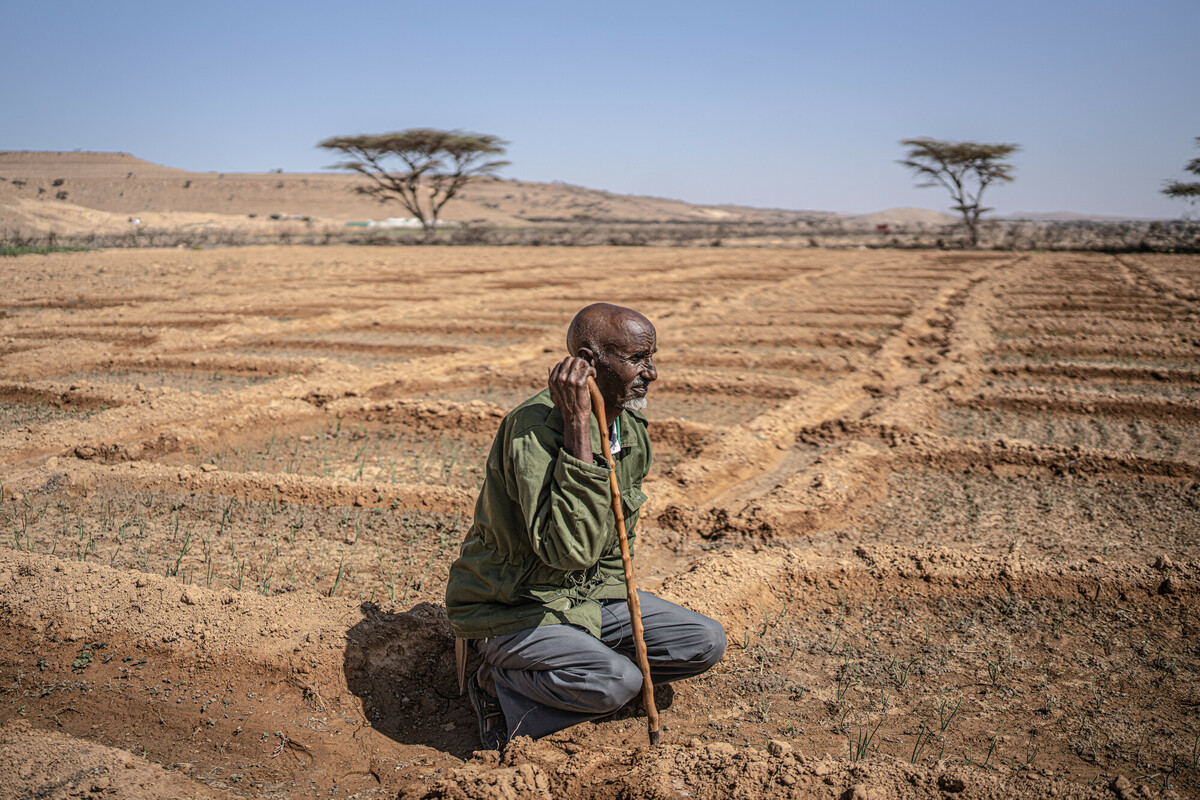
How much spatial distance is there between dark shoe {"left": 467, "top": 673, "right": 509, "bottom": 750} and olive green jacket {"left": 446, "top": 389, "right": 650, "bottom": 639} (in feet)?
0.70

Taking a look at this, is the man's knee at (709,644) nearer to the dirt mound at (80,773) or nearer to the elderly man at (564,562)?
the elderly man at (564,562)

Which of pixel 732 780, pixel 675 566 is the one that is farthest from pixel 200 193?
pixel 732 780

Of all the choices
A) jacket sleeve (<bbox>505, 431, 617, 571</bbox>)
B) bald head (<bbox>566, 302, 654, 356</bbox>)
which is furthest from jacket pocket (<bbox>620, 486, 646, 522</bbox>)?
bald head (<bbox>566, 302, 654, 356</bbox>)

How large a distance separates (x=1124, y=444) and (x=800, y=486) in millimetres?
2932

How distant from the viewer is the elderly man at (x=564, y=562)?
214 cm

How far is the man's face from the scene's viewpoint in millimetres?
2250

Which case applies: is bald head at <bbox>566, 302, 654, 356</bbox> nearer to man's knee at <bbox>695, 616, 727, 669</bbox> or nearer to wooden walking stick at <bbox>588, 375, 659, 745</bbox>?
wooden walking stick at <bbox>588, 375, 659, 745</bbox>

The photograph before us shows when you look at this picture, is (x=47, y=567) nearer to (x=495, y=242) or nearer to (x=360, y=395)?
(x=360, y=395)

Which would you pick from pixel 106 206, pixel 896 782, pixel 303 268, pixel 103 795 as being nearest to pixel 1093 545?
pixel 896 782

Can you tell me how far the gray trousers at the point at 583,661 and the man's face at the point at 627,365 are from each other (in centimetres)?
72

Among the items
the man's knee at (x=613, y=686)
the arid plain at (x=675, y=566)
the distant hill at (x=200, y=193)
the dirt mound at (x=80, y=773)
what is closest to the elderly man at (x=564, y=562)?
the man's knee at (x=613, y=686)

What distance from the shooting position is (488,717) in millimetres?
2467

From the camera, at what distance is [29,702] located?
2.61 m

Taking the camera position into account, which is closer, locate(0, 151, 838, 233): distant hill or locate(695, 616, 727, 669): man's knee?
locate(695, 616, 727, 669): man's knee
